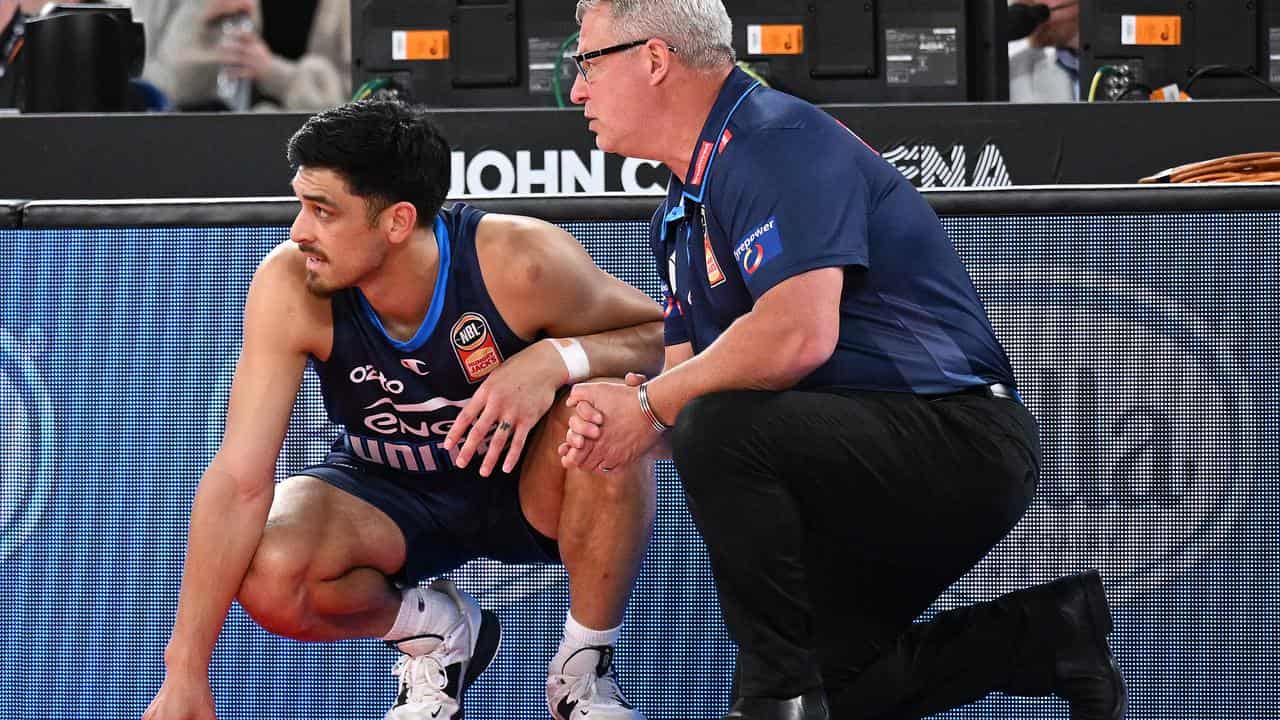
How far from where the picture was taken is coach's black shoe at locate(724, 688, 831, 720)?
1.47 m

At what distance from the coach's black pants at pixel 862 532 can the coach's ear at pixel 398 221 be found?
558 mm


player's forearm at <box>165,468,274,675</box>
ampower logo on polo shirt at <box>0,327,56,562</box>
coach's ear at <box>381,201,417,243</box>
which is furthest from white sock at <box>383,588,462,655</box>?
ampower logo on polo shirt at <box>0,327,56,562</box>

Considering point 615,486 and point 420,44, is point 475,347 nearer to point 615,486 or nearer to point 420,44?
point 615,486

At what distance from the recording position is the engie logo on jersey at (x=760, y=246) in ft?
5.03

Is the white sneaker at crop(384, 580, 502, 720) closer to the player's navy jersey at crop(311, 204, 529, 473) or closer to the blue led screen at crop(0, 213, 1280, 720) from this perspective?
the blue led screen at crop(0, 213, 1280, 720)

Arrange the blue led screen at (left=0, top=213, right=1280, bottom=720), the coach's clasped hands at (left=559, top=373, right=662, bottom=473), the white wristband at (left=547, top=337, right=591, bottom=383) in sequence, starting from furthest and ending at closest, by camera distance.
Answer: the blue led screen at (left=0, top=213, right=1280, bottom=720) < the white wristband at (left=547, top=337, right=591, bottom=383) < the coach's clasped hands at (left=559, top=373, right=662, bottom=473)

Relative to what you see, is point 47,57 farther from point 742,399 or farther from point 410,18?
point 742,399

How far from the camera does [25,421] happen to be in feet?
7.14

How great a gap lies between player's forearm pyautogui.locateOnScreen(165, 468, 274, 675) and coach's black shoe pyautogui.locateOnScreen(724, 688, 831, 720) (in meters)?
0.68

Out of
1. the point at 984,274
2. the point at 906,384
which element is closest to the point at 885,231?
the point at 906,384

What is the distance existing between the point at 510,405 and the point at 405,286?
0.26 metres

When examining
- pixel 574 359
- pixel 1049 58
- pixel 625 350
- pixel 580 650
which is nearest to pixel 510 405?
pixel 574 359

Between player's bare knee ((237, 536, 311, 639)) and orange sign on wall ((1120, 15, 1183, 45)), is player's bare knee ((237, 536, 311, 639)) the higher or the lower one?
the lower one

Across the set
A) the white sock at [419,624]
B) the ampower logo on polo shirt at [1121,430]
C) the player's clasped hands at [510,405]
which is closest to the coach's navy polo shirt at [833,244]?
the player's clasped hands at [510,405]
